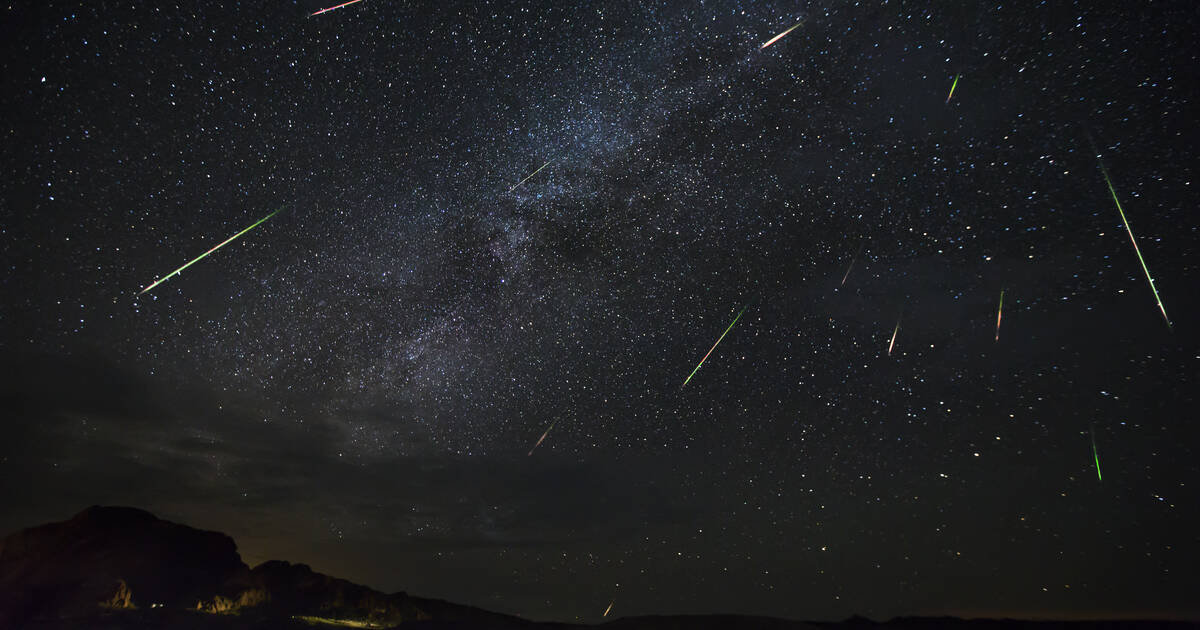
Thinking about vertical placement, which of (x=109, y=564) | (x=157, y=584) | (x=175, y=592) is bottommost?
(x=175, y=592)

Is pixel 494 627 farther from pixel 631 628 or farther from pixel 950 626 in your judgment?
pixel 950 626

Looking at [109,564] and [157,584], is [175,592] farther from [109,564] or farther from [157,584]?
[109,564]

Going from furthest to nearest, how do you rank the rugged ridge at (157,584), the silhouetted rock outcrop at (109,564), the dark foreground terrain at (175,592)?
the silhouetted rock outcrop at (109,564), the rugged ridge at (157,584), the dark foreground terrain at (175,592)

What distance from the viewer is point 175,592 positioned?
A: 5350cm

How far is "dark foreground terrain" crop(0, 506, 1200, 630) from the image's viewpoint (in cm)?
4384

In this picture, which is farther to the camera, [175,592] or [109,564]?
[109,564]

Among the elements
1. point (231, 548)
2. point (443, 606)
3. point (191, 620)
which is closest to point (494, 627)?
point (443, 606)

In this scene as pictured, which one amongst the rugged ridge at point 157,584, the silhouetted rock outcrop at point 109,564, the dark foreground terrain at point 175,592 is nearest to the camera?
the dark foreground terrain at point 175,592

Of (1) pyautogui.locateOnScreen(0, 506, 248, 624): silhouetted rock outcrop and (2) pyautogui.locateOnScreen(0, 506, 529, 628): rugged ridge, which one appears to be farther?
(1) pyautogui.locateOnScreen(0, 506, 248, 624): silhouetted rock outcrop

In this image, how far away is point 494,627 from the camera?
52.3 meters

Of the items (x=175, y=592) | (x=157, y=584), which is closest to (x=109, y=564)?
(x=157, y=584)

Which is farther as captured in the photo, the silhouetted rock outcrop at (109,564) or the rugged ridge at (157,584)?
the silhouetted rock outcrop at (109,564)

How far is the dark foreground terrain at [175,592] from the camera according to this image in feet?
144

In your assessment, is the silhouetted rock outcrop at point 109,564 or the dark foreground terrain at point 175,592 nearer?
the dark foreground terrain at point 175,592
